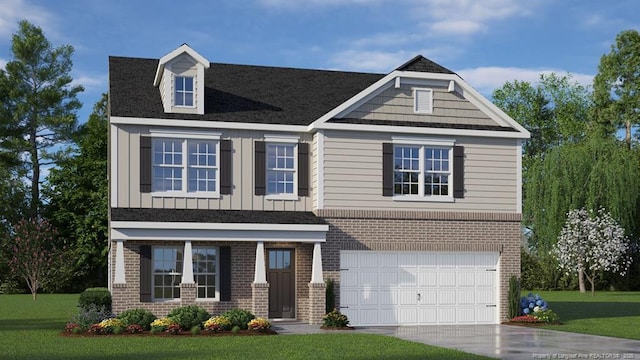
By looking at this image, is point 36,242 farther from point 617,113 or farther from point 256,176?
point 617,113

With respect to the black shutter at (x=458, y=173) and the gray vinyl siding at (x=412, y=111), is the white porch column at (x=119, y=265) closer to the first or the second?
the gray vinyl siding at (x=412, y=111)

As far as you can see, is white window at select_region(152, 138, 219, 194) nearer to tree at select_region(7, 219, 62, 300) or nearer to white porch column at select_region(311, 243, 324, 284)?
white porch column at select_region(311, 243, 324, 284)

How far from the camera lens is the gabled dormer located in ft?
88.9

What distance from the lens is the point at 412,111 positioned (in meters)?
28.3

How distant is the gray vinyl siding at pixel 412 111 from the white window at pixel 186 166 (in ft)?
14.5

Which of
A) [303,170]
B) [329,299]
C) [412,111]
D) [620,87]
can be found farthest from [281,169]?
[620,87]

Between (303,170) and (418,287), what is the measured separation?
200 inches

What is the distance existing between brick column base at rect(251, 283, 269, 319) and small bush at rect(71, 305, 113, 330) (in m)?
4.08

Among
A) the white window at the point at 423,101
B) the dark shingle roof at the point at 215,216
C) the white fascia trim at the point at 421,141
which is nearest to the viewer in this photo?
the dark shingle roof at the point at 215,216

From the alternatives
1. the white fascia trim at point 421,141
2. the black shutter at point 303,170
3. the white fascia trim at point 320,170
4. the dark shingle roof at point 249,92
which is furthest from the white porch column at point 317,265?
the white fascia trim at point 421,141

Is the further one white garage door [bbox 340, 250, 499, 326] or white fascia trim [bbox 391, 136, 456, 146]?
white fascia trim [bbox 391, 136, 456, 146]

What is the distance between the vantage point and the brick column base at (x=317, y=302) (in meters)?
26.2

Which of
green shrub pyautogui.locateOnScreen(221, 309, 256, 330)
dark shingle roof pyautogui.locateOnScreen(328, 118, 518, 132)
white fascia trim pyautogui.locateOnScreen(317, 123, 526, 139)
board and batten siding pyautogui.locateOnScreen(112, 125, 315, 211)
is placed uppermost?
dark shingle roof pyautogui.locateOnScreen(328, 118, 518, 132)

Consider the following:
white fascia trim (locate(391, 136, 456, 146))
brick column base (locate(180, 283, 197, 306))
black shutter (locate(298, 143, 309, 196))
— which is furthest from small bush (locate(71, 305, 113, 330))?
white fascia trim (locate(391, 136, 456, 146))
